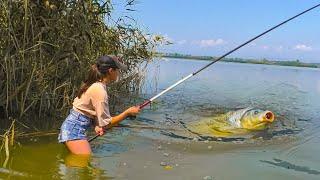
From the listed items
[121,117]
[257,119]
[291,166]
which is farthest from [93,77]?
[257,119]

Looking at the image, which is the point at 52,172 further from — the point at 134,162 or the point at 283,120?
the point at 283,120

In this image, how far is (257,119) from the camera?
34.8 ft

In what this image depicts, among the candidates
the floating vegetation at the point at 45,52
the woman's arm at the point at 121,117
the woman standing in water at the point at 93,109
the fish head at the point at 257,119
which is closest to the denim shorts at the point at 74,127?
→ the woman standing in water at the point at 93,109

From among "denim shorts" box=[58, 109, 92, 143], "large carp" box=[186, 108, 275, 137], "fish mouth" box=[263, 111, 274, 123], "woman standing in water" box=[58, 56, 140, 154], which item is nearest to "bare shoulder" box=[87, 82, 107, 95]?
"woman standing in water" box=[58, 56, 140, 154]

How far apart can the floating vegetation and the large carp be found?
298 cm

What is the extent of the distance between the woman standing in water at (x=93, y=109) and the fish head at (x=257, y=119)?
4.72 meters

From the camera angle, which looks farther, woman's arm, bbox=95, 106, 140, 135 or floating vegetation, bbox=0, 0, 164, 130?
floating vegetation, bbox=0, 0, 164, 130

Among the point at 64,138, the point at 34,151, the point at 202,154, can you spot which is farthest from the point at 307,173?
the point at 34,151

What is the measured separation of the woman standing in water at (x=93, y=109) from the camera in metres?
6.41

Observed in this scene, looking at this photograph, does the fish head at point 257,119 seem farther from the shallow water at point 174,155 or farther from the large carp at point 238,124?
the shallow water at point 174,155

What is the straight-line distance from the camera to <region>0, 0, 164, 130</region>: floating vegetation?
26.7 feet

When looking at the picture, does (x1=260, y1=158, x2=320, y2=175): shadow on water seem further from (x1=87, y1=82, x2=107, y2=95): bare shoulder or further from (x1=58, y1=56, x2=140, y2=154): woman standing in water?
(x1=87, y1=82, x2=107, y2=95): bare shoulder

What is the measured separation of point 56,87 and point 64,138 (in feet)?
8.78

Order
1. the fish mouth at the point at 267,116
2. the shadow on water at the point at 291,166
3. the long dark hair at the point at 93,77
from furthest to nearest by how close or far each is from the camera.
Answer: the fish mouth at the point at 267,116 < the shadow on water at the point at 291,166 < the long dark hair at the point at 93,77
